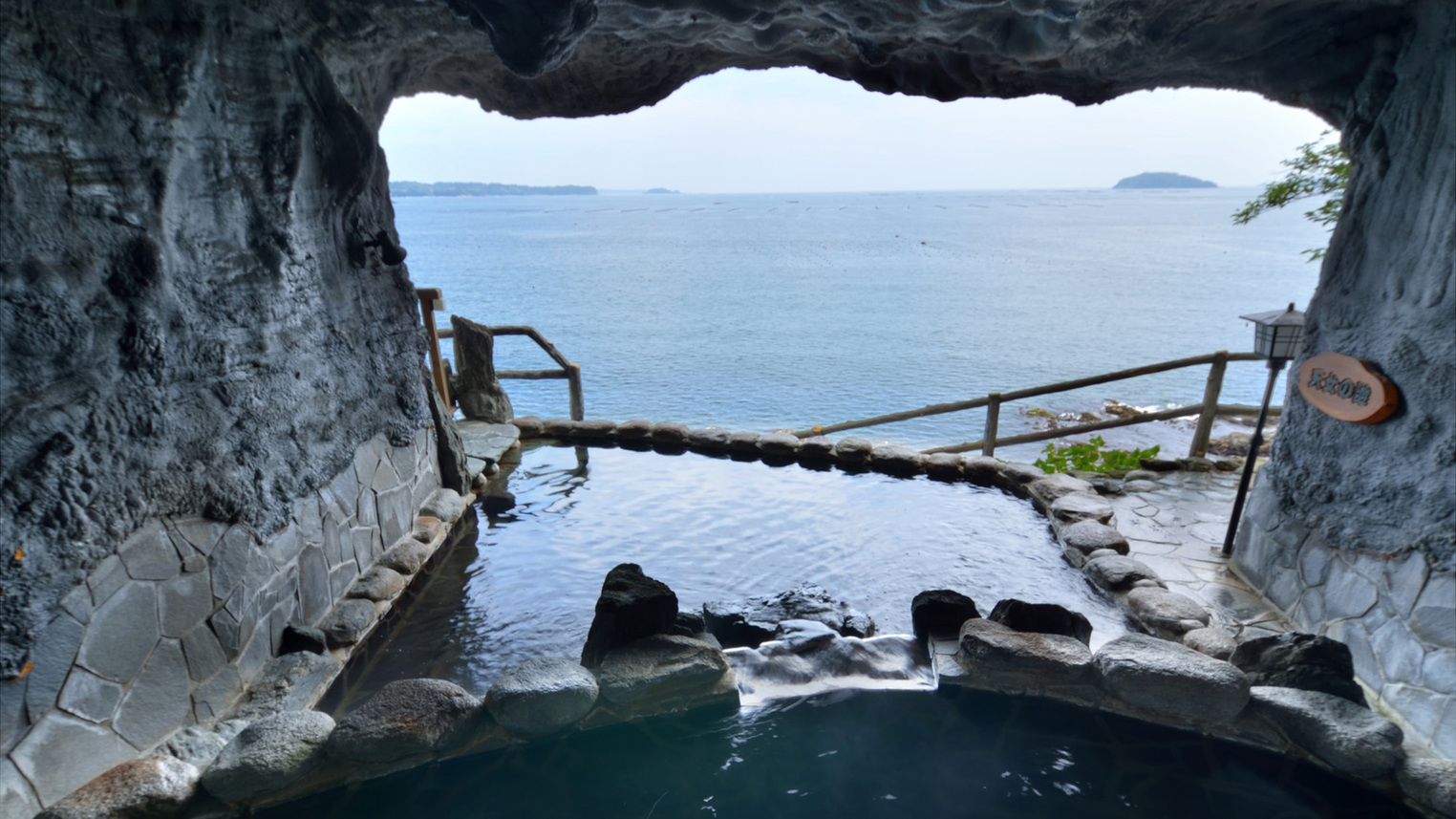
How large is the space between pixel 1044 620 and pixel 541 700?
2.51m

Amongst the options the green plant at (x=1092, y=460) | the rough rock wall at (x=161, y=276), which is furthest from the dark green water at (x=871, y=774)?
the green plant at (x=1092, y=460)

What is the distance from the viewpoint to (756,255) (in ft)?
192

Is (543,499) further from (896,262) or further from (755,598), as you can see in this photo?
(896,262)

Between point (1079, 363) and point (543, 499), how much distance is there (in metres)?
26.4

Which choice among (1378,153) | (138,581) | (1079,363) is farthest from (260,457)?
(1079,363)

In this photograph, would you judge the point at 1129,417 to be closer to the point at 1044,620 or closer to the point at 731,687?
the point at 1044,620

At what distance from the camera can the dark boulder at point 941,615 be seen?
3.87 metres

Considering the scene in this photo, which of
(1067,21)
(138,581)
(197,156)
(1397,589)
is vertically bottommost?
(1397,589)

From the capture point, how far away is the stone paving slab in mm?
4395

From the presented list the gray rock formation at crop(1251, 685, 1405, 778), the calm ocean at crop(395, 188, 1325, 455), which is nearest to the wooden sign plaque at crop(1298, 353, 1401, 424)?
the gray rock formation at crop(1251, 685, 1405, 778)

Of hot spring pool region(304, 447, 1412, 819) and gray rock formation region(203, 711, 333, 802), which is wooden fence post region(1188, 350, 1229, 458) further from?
gray rock formation region(203, 711, 333, 802)

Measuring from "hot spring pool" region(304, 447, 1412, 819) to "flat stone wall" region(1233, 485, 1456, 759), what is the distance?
2.59 feet

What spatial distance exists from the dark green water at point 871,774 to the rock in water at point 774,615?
861mm

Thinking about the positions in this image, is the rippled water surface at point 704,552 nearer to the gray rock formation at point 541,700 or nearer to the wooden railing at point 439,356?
the gray rock formation at point 541,700
